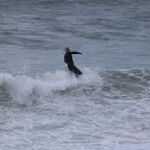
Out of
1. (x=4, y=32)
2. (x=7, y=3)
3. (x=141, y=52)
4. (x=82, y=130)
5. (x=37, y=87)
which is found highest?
(x=7, y=3)

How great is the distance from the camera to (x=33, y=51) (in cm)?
3061

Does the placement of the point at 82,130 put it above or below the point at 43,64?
below

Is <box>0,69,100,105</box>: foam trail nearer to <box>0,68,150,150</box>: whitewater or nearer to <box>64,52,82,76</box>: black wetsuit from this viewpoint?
<box>0,68,150,150</box>: whitewater

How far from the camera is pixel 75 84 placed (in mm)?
23594

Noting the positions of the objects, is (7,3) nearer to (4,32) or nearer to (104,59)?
(4,32)

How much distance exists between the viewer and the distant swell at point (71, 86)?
22.2 meters

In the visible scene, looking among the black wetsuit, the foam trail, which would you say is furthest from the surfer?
the foam trail

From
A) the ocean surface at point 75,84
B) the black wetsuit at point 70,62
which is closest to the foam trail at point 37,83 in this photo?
the ocean surface at point 75,84

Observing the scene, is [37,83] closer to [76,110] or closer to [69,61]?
[69,61]

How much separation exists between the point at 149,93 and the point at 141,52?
860 cm

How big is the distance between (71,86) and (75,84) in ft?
0.69

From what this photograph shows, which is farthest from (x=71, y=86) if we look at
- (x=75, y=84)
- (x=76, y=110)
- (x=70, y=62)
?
(x=76, y=110)

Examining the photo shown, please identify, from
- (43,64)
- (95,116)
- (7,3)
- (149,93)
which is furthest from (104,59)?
(7,3)

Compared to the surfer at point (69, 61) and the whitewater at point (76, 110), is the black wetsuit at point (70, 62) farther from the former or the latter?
the whitewater at point (76, 110)
